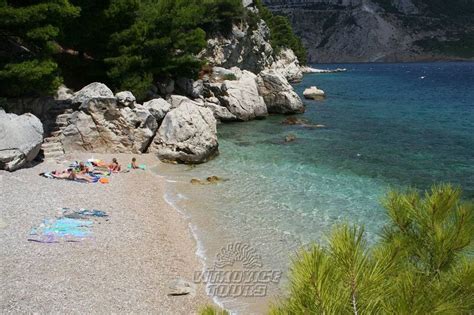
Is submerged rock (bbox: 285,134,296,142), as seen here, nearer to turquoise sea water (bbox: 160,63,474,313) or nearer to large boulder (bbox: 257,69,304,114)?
turquoise sea water (bbox: 160,63,474,313)

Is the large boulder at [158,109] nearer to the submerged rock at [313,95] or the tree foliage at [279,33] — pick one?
the submerged rock at [313,95]

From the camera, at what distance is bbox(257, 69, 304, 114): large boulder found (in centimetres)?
4275

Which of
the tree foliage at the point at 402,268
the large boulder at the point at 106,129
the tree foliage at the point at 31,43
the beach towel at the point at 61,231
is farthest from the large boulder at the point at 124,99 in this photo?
the tree foliage at the point at 402,268

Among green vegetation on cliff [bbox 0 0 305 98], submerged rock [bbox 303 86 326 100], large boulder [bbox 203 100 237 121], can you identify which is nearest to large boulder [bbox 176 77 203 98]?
green vegetation on cliff [bbox 0 0 305 98]

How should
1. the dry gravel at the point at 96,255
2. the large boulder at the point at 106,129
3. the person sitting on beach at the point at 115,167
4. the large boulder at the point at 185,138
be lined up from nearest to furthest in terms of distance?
1. the dry gravel at the point at 96,255
2. the person sitting on beach at the point at 115,167
3. the large boulder at the point at 106,129
4. the large boulder at the point at 185,138

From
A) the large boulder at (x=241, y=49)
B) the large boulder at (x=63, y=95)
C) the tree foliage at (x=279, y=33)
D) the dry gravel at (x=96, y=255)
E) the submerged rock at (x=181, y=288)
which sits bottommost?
the submerged rock at (x=181, y=288)

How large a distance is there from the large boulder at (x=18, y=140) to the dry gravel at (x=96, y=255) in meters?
0.70

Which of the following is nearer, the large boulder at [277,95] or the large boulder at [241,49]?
Answer: the large boulder at [277,95]

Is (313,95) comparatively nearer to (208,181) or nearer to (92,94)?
(92,94)

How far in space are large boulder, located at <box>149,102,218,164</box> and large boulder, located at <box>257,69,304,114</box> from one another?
17.5m

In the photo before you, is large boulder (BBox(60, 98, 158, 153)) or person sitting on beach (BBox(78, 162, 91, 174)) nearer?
person sitting on beach (BBox(78, 162, 91, 174))

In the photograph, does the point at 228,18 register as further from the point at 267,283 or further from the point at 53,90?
the point at 267,283

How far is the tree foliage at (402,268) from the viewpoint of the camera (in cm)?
340

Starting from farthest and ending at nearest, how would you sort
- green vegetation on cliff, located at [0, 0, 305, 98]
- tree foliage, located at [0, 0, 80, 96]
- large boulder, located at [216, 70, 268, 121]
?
1. large boulder, located at [216, 70, 268, 121]
2. green vegetation on cliff, located at [0, 0, 305, 98]
3. tree foliage, located at [0, 0, 80, 96]
